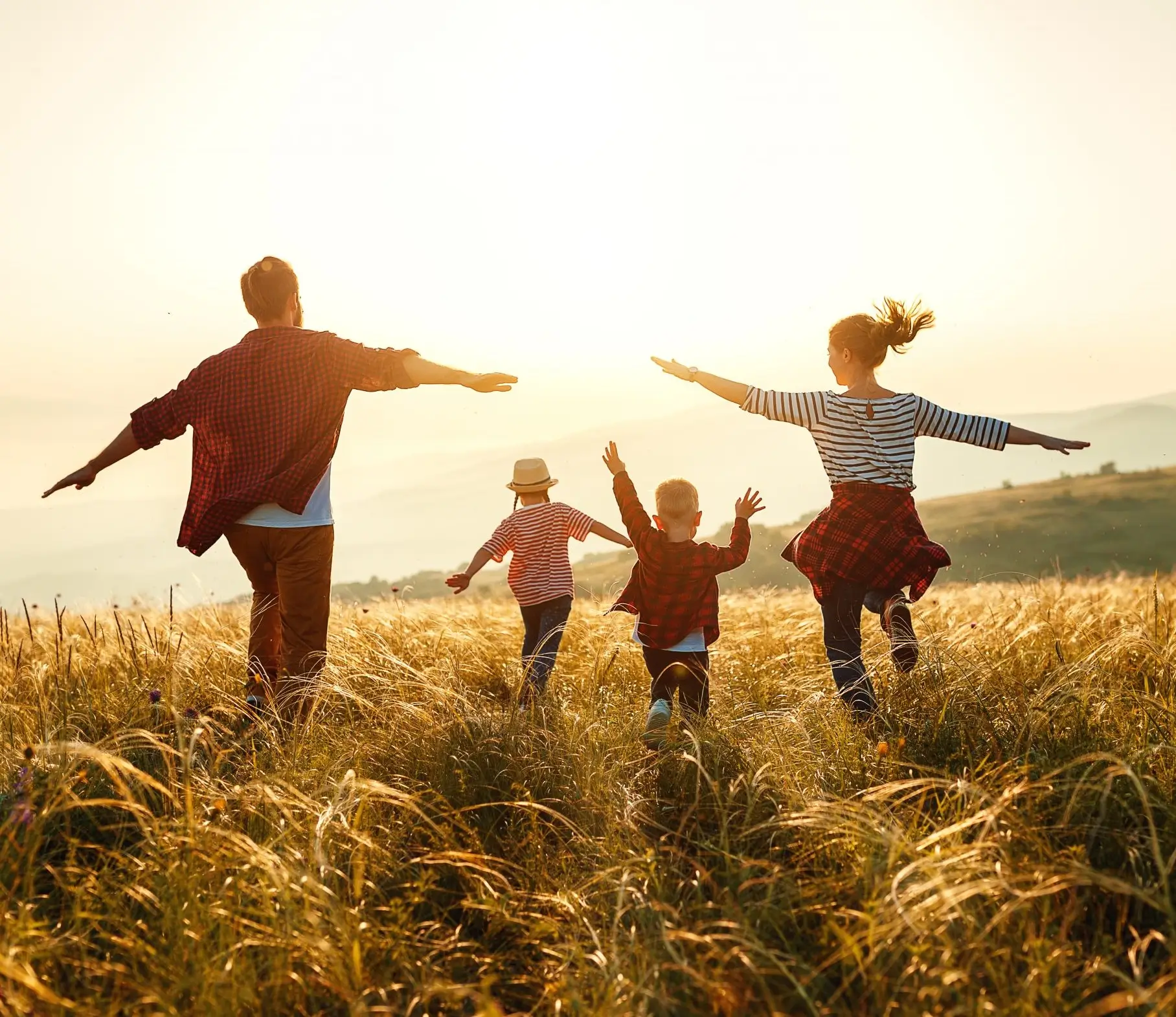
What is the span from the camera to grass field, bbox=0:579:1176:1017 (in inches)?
103

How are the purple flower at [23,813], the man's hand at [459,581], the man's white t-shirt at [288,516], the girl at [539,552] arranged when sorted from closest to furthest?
the purple flower at [23,813], the man's white t-shirt at [288,516], the man's hand at [459,581], the girl at [539,552]

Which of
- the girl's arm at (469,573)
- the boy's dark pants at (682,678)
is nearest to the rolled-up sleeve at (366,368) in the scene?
the girl's arm at (469,573)

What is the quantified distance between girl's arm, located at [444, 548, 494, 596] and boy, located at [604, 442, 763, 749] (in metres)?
1.05

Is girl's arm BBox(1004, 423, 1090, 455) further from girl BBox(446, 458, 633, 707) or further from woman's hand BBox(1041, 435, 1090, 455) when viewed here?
girl BBox(446, 458, 633, 707)

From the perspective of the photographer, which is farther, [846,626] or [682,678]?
[682,678]

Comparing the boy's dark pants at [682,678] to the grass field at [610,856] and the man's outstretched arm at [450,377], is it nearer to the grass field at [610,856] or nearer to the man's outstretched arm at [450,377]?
the grass field at [610,856]

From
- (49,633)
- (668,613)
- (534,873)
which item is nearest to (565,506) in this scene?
(668,613)

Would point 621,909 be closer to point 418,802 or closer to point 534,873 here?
point 534,873

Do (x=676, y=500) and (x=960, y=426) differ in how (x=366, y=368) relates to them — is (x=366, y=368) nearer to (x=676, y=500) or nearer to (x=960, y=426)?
(x=676, y=500)

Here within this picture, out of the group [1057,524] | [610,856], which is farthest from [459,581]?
[1057,524]

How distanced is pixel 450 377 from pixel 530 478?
5.27 feet

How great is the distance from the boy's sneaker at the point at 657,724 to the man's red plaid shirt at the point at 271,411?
2.00 m

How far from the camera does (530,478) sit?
662cm

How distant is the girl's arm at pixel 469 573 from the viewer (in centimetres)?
588
